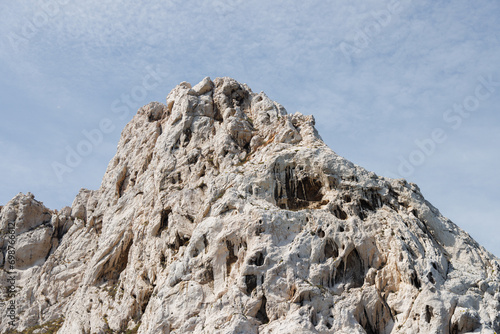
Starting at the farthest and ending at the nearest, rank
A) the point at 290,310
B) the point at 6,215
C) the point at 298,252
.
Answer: the point at 6,215 < the point at 298,252 < the point at 290,310

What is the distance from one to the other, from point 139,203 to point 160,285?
61.1 ft

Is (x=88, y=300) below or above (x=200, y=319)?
above

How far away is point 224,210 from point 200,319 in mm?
11432

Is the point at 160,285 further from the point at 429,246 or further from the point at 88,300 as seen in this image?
the point at 429,246

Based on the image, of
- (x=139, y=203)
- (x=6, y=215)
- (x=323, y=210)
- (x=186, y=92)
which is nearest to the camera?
(x=323, y=210)

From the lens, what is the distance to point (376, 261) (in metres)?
50.7

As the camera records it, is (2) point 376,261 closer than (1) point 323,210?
Yes

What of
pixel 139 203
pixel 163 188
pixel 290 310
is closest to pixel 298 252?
pixel 290 310

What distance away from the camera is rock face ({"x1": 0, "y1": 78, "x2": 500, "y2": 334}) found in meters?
46.8

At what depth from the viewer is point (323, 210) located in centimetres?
5403

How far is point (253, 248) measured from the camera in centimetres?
5003

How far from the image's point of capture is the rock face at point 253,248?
46.8 m

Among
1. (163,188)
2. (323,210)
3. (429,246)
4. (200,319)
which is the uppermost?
(163,188)

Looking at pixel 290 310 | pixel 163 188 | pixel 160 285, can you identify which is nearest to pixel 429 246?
pixel 290 310
